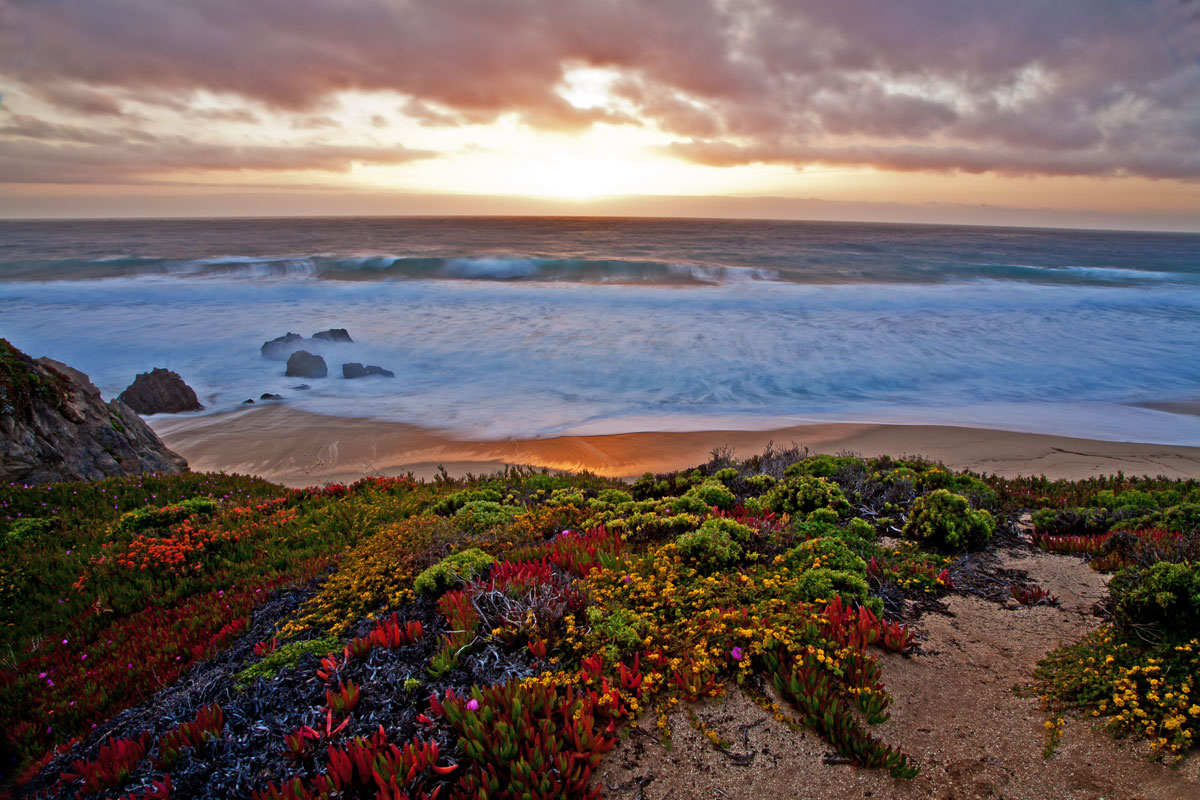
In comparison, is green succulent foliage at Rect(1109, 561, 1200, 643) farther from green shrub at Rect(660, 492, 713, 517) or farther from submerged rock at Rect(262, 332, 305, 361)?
submerged rock at Rect(262, 332, 305, 361)

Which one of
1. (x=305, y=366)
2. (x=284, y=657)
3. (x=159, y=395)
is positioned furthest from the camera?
(x=305, y=366)

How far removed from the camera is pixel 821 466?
24.4ft

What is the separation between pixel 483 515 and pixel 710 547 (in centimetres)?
280

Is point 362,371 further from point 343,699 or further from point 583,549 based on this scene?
point 343,699

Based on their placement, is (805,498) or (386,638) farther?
(805,498)

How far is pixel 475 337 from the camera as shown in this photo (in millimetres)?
26250

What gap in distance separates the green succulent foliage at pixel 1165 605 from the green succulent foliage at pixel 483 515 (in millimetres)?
5029

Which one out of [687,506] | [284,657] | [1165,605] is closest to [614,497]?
[687,506]

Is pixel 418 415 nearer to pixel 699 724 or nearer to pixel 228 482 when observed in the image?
pixel 228 482

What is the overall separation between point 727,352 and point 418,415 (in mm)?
12482

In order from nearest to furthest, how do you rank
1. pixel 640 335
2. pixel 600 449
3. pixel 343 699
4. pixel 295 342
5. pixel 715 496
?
pixel 343 699, pixel 715 496, pixel 600 449, pixel 295 342, pixel 640 335

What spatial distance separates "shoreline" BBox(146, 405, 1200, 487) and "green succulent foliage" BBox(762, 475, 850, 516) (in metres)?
4.95

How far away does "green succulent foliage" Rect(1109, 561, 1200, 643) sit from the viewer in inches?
135

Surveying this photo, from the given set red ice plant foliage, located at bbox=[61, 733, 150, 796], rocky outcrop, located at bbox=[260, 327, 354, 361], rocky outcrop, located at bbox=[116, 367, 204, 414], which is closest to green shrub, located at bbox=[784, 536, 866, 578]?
red ice plant foliage, located at bbox=[61, 733, 150, 796]
